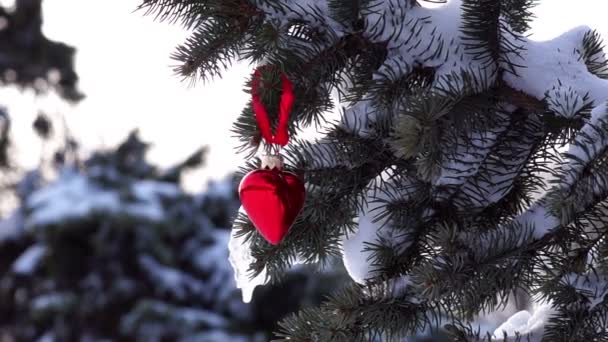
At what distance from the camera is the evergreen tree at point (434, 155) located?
0.77 metres

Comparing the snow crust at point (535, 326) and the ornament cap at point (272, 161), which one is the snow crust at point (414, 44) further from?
the snow crust at point (535, 326)

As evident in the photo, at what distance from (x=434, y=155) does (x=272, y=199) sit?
0.20 metres

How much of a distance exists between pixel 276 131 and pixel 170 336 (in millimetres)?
6198

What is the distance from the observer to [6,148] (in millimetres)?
6566

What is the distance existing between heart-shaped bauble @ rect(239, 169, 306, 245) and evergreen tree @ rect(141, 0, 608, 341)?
0.05 meters

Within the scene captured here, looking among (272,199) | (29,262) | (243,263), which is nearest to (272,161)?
(272,199)

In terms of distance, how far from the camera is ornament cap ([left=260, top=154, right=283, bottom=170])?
0.85 m

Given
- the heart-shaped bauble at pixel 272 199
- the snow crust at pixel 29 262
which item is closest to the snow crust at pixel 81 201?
the snow crust at pixel 29 262

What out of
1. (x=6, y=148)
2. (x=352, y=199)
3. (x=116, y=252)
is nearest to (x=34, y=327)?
(x=116, y=252)

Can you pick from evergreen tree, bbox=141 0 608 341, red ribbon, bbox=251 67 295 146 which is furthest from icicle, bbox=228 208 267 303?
red ribbon, bbox=251 67 295 146

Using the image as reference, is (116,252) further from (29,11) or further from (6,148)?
(29,11)

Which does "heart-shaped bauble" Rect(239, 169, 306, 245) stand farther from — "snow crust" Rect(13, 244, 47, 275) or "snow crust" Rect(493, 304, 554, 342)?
"snow crust" Rect(13, 244, 47, 275)

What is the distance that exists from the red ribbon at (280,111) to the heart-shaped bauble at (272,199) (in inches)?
1.7

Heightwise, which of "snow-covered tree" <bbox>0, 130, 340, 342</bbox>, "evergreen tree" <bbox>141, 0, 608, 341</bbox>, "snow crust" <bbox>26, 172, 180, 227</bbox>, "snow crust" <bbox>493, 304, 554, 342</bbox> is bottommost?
"snow crust" <bbox>493, 304, 554, 342</bbox>
